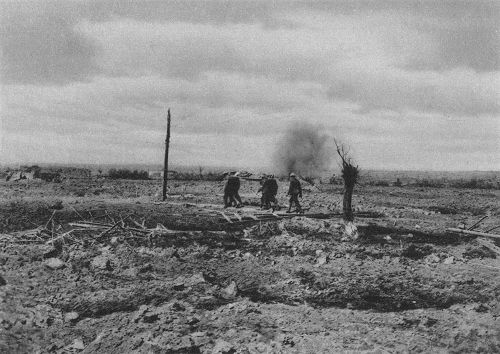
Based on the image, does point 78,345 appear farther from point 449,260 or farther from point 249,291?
point 449,260

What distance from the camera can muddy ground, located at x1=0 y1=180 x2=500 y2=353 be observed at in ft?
18.5

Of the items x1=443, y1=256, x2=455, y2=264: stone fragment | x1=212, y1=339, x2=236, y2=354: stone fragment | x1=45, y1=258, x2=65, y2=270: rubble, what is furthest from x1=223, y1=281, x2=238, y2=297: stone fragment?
x1=443, y1=256, x2=455, y2=264: stone fragment

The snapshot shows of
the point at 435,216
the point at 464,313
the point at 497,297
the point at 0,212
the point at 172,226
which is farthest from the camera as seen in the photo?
the point at 435,216

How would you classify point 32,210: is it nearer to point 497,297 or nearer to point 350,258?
point 350,258

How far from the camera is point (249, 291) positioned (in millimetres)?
7250

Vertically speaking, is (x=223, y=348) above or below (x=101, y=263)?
below

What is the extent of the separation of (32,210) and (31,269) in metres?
5.24

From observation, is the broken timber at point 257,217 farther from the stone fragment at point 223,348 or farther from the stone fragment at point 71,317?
the stone fragment at point 223,348

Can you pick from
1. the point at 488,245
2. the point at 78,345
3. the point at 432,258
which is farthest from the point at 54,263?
the point at 488,245

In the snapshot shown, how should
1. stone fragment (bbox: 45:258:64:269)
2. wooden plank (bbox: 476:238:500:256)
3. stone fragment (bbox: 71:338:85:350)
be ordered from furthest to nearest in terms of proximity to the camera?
wooden plank (bbox: 476:238:500:256)
stone fragment (bbox: 45:258:64:269)
stone fragment (bbox: 71:338:85:350)

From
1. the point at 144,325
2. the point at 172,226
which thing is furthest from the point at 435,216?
the point at 144,325

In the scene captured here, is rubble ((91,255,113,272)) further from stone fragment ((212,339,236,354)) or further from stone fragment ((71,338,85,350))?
stone fragment ((212,339,236,354))

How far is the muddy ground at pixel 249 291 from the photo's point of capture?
5.65 m

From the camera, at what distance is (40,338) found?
5.82m
